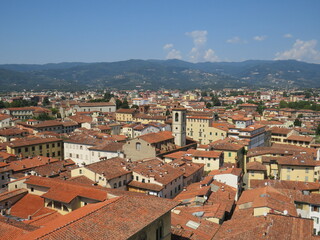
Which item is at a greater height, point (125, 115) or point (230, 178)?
point (230, 178)

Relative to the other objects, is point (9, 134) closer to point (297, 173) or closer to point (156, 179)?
point (156, 179)

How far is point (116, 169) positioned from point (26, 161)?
15816mm

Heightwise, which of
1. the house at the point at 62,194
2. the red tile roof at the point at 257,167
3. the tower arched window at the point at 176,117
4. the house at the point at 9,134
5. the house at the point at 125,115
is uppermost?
the tower arched window at the point at 176,117

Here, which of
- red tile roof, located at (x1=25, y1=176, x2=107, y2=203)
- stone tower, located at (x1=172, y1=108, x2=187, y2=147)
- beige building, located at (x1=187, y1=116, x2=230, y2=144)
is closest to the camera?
red tile roof, located at (x1=25, y1=176, x2=107, y2=203)

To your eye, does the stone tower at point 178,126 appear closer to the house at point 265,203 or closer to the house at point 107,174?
the house at point 107,174

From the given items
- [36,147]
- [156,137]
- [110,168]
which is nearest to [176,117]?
[156,137]

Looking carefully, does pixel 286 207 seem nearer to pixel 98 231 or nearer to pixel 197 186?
pixel 197 186

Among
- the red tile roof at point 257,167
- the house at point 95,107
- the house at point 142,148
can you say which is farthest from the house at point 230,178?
the house at point 95,107

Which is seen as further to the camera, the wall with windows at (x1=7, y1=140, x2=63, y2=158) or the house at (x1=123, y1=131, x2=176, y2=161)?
the wall with windows at (x1=7, y1=140, x2=63, y2=158)

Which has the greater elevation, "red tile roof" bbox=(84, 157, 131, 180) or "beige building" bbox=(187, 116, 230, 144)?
"red tile roof" bbox=(84, 157, 131, 180)

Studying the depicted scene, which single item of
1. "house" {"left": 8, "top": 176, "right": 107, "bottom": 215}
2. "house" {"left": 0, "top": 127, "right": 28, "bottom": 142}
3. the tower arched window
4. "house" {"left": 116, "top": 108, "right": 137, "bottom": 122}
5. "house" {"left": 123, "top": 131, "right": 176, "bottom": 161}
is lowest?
"house" {"left": 116, "top": 108, "right": 137, "bottom": 122}

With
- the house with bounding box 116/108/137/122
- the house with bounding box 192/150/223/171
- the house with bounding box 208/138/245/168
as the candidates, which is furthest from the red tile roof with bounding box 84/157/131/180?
the house with bounding box 116/108/137/122

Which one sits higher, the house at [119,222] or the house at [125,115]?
the house at [119,222]

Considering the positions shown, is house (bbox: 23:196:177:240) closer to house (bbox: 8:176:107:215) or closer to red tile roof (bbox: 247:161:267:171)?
house (bbox: 8:176:107:215)
